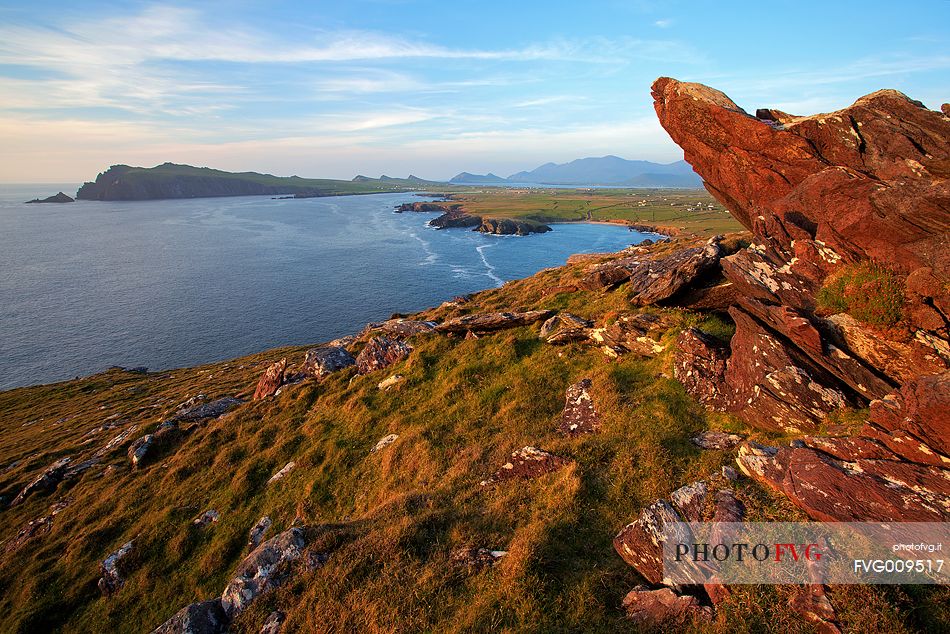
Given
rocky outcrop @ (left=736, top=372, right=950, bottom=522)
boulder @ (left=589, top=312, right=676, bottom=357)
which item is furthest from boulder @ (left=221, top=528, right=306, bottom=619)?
boulder @ (left=589, top=312, right=676, bottom=357)

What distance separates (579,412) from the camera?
19000 mm

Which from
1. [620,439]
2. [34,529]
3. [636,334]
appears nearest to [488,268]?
[636,334]

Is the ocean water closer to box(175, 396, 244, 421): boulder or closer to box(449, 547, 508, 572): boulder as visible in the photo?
box(175, 396, 244, 421): boulder

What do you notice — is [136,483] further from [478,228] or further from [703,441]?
[478,228]

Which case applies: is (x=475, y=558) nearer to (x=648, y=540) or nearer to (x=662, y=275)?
(x=648, y=540)

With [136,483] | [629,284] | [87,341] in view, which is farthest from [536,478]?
[87,341]

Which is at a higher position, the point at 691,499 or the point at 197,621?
the point at 691,499

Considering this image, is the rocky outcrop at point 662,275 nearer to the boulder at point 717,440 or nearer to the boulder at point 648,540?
the boulder at point 717,440

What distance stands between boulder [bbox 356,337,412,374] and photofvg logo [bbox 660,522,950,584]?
868 inches

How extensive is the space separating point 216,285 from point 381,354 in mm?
83274

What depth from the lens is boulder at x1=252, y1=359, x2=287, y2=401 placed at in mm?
32875

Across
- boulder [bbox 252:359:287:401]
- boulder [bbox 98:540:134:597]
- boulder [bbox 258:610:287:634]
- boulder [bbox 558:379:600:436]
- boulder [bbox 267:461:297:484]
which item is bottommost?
boulder [bbox 98:540:134:597]

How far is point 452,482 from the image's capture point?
16656 mm

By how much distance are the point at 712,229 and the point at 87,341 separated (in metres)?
165
